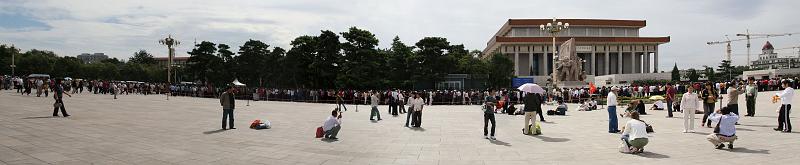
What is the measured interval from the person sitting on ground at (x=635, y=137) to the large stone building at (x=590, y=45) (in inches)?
3072

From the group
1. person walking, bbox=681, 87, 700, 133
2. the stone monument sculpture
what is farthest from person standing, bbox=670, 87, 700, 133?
the stone monument sculpture

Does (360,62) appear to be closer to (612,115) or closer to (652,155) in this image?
(612,115)

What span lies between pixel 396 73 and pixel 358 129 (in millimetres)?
33540

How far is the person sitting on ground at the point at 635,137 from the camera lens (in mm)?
9609

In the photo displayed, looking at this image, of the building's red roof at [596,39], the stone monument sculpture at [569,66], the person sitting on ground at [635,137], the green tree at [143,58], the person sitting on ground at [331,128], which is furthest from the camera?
the green tree at [143,58]

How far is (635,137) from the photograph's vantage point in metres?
9.66

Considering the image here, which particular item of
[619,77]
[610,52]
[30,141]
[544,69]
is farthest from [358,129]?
[610,52]

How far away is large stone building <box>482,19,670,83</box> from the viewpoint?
8725cm

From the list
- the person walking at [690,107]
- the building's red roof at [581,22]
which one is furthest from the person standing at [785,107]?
the building's red roof at [581,22]

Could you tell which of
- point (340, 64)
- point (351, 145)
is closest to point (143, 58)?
point (340, 64)

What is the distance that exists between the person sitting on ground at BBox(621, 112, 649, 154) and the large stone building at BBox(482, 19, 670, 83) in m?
78.0

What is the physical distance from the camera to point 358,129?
611 inches

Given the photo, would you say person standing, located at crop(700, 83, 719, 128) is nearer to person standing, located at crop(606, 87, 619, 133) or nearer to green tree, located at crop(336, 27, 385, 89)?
person standing, located at crop(606, 87, 619, 133)

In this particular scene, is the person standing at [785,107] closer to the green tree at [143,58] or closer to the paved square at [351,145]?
the paved square at [351,145]
